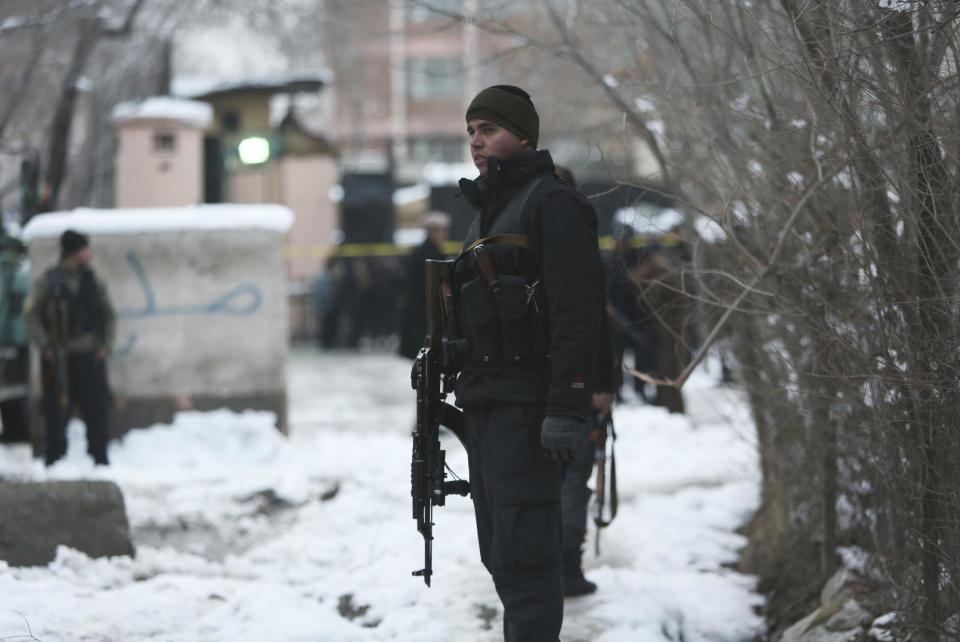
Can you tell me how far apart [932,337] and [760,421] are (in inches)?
101

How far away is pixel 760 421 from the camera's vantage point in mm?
6656

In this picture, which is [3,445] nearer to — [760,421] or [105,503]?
[105,503]

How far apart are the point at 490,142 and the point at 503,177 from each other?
13 cm

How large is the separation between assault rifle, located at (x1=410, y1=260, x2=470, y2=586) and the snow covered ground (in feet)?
3.98

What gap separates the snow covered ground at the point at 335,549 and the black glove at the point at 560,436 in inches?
65.0

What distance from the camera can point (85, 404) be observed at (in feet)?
30.7

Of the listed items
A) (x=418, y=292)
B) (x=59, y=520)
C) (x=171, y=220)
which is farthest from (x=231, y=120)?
(x=59, y=520)

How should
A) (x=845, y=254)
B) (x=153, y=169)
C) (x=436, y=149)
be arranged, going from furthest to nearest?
(x=436, y=149)
(x=153, y=169)
(x=845, y=254)

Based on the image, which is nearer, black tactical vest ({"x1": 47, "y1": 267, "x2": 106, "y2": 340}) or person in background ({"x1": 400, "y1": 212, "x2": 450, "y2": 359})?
black tactical vest ({"x1": 47, "y1": 267, "x2": 106, "y2": 340})

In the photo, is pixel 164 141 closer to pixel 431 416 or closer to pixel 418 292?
pixel 418 292

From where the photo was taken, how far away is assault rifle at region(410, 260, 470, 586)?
4270 mm

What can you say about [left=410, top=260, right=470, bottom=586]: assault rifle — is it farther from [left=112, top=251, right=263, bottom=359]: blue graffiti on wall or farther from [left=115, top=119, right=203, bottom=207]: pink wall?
[left=115, top=119, right=203, bottom=207]: pink wall

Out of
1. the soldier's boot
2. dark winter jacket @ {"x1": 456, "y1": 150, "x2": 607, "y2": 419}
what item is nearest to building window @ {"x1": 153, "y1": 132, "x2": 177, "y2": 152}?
the soldier's boot

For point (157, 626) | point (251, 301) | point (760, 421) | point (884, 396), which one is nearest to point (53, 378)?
point (251, 301)
